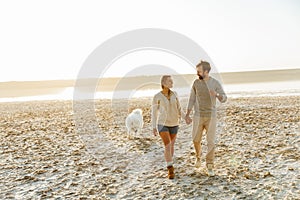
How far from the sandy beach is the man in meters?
0.90

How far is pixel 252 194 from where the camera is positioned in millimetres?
5609

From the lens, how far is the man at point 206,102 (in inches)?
249

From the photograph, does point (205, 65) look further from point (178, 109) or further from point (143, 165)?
point (143, 165)

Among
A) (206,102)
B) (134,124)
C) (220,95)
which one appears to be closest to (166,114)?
(206,102)

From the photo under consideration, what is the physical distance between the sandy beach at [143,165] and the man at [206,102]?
900 mm

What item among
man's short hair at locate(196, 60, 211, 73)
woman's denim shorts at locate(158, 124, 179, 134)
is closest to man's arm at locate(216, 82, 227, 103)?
man's short hair at locate(196, 60, 211, 73)

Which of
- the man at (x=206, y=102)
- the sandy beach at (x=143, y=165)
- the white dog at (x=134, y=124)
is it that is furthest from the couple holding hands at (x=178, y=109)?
the white dog at (x=134, y=124)

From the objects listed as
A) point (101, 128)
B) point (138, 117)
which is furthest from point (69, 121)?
point (138, 117)

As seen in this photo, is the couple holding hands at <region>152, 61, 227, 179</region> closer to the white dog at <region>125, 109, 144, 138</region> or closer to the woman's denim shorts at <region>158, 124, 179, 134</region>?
the woman's denim shorts at <region>158, 124, 179, 134</region>

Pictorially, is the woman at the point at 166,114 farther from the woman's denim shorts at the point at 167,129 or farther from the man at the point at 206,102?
the man at the point at 206,102

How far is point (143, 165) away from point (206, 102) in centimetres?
258

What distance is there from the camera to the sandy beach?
6000mm

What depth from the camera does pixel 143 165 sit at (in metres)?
7.84

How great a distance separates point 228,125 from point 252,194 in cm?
719
